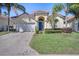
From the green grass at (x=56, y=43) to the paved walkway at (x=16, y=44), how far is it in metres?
0.15

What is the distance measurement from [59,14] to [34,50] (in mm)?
1159

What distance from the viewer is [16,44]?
26.2ft

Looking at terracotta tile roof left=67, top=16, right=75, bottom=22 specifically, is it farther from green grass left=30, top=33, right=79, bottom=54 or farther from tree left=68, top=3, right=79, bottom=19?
green grass left=30, top=33, right=79, bottom=54

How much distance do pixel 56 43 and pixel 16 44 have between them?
1.05 m

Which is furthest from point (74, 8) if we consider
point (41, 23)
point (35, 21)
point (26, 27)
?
point (26, 27)

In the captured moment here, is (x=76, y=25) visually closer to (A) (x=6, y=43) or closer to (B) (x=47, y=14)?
(B) (x=47, y=14)

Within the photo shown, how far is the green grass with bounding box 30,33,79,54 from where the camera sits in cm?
783

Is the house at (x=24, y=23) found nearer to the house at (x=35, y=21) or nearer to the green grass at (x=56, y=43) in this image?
the house at (x=35, y=21)

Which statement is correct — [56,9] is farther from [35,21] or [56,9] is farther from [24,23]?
[24,23]

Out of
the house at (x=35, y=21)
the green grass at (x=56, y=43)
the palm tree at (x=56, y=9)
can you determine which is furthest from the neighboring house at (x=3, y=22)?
the palm tree at (x=56, y=9)

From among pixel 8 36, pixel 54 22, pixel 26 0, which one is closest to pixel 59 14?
pixel 54 22

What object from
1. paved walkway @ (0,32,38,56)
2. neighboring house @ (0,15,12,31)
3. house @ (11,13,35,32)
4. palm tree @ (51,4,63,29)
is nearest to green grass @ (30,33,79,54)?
paved walkway @ (0,32,38,56)

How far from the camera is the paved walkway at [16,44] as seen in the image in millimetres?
7827

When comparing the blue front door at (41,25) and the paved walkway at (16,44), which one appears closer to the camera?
the paved walkway at (16,44)
